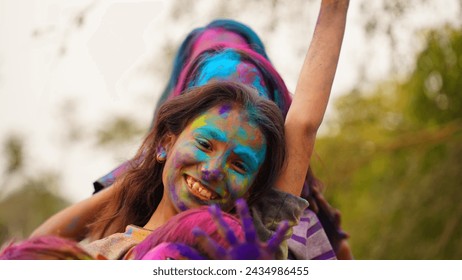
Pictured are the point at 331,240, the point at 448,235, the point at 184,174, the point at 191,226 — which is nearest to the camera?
the point at 191,226

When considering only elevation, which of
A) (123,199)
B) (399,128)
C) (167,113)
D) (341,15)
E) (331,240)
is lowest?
(399,128)

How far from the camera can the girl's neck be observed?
204cm

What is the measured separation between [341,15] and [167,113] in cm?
53

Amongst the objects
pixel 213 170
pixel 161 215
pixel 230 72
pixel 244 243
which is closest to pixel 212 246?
pixel 244 243

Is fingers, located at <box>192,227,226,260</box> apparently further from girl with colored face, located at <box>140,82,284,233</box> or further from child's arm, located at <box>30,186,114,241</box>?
child's arm, located at <box>30,186,114,241</box>

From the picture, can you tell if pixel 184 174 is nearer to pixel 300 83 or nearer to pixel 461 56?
pixel 300 83

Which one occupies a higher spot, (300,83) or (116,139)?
(300,83)

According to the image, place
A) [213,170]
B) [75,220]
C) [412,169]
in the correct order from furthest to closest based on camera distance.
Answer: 1. [412,169]
2. [75,220]
3. [213,170]

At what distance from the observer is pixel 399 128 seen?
591 centimetres

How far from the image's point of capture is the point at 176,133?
2109 mm

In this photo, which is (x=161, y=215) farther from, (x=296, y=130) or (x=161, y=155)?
(x=296, y=130)

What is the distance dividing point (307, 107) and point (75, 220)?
90 centimetres

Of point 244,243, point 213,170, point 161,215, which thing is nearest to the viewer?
point 244,243
